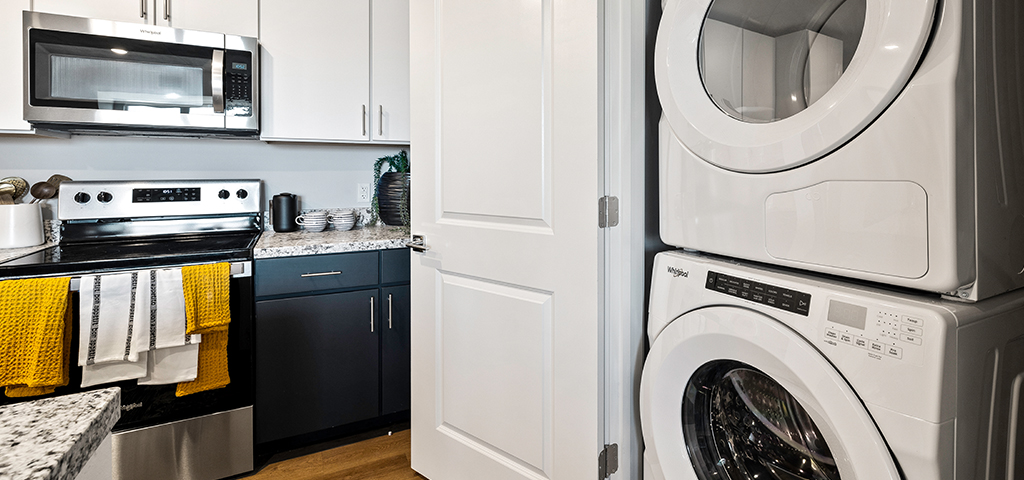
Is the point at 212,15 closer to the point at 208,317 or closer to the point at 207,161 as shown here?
the point at 207,161

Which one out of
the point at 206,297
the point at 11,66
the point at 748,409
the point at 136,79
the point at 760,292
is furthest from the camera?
the point at 136,79

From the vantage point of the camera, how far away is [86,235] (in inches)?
86.7

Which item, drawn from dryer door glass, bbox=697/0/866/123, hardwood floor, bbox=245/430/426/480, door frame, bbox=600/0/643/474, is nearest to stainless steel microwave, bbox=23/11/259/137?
hardwood floor, bbox=245/430/426/480

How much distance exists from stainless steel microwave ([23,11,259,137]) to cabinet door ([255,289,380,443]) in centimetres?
82

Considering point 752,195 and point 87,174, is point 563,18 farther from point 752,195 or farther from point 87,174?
point 87,174

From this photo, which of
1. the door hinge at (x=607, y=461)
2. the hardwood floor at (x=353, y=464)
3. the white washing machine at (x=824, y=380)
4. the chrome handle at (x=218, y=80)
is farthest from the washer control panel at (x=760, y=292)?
the chrome handle at (x=218, y=80)

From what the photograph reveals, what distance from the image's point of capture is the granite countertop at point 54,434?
44 centimetres

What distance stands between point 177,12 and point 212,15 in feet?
0.40

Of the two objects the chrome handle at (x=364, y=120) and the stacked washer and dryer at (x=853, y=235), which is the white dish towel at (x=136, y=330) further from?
the stacked washer and dryer at (x=853, y=235)

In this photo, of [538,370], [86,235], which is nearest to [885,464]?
[538,370]

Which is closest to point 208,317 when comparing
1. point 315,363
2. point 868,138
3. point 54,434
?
point 315,363

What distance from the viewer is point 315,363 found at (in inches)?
83.9

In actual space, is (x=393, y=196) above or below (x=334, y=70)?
below

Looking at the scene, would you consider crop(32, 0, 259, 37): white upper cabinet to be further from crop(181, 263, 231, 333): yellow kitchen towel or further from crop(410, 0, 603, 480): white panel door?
crop(181, 263, 231, 333): yellow kitchen towel
